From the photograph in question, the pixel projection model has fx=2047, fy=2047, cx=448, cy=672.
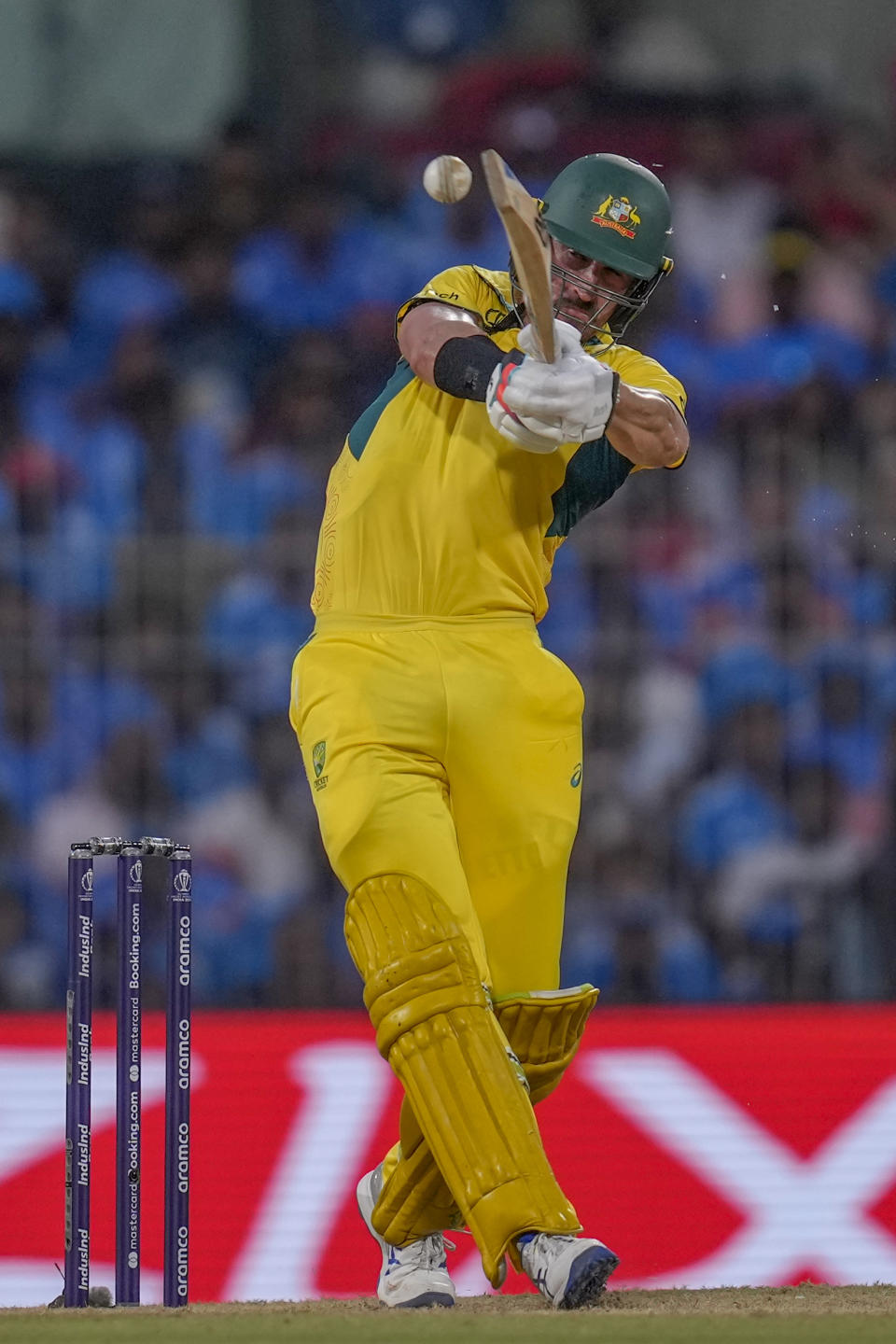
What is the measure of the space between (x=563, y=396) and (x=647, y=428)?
1.02 ft

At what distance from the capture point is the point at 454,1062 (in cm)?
348

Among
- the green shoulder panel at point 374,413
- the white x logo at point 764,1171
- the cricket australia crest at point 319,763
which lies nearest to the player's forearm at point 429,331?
the green shoulder panel at point 374,413

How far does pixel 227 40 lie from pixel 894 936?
382 centimetres

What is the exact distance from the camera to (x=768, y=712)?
6.27 m

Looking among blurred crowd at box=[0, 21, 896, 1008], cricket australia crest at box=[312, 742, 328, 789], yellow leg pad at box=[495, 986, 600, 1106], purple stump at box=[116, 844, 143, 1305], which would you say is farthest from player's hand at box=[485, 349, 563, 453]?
blurred crowd at box=[0, 21, 896, 1008]

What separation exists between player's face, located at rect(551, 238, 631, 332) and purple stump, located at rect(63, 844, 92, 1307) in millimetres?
1355

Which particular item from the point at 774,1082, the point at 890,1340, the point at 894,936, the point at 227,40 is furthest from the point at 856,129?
the point at 890,1340

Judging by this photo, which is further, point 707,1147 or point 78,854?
point 707,1147

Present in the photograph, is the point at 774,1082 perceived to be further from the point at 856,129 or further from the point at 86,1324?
the point at 856,129

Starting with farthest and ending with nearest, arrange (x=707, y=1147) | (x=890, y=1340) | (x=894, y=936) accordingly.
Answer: (x=894, y=936), (x=707, y=1147), (x=890, y=1340)

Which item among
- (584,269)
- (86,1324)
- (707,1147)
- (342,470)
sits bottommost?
(707,1147)

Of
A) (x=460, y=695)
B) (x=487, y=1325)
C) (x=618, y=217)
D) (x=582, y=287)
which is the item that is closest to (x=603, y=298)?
(x=582, y=287)

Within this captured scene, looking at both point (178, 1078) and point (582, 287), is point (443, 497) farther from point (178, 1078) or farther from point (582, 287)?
point (178, 1078)

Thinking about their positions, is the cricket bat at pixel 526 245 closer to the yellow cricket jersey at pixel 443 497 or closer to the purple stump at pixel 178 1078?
the yellow cricket jersey at pixel 443 497
